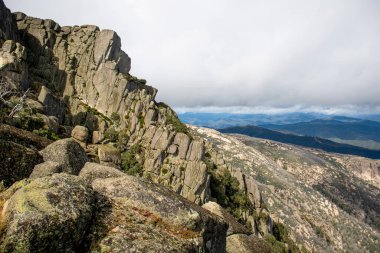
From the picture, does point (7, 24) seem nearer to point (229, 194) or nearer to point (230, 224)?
point (229, 194)

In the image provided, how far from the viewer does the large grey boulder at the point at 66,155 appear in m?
23.2

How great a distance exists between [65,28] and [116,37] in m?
17.7

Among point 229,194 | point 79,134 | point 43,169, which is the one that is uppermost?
point 43,169

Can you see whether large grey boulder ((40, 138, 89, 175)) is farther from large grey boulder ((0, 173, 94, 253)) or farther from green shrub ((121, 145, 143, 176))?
green shrub ((121, 145, 143, 176))

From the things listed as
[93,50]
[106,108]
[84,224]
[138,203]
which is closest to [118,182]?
[138,203]

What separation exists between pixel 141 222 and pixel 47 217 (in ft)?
12.5

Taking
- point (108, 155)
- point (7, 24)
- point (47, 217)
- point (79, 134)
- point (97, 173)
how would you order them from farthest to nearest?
point (7, 24) < point (108, 155) < point (79, 134) < point (97, 173) < point (47, 217)

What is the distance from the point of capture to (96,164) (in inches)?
719

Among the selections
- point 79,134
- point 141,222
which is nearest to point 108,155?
point 79,134

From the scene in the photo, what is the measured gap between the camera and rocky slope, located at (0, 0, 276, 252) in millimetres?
11102

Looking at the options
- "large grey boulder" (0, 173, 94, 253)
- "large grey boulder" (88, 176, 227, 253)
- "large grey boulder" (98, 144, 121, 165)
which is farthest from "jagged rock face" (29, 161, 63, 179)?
"large grey boulder" (98, 144, 121, 165)

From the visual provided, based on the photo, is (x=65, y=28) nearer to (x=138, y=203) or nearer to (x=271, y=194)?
(x=138, y=203)

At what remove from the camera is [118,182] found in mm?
15008

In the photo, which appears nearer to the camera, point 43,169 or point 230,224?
point 43,169
